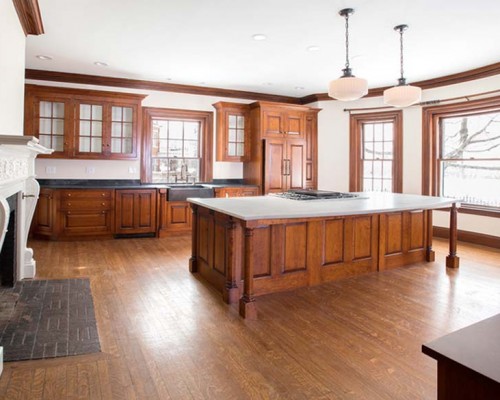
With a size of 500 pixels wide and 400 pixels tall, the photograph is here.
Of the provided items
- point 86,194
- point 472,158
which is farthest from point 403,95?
point 86,194

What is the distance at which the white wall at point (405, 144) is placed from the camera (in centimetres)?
572

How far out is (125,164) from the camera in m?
6.54

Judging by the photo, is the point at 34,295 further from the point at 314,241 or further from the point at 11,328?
the point at 314,241

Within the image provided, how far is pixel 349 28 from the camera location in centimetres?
405

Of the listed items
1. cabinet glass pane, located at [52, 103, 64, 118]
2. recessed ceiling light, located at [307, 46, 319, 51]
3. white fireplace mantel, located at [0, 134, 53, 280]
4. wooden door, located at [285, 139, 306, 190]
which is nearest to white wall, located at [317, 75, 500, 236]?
wooden door, located at [285, 139, 306, 190]

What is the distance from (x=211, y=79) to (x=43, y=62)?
8.16 ft

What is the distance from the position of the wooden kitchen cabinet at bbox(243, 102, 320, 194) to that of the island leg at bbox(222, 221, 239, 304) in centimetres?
368

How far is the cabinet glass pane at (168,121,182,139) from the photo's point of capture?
693 centimetres

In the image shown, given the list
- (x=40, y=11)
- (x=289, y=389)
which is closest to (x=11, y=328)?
(x=289, y=389)

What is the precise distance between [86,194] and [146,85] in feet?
7.00

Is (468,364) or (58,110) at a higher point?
(58,110)

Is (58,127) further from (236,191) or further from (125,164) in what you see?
(236,191)

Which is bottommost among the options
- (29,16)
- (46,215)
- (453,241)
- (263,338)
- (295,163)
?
(263,338)

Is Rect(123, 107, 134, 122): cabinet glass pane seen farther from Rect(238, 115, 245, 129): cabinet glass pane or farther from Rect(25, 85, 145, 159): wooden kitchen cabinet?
Rect(238, 115, 245, 129): cabinet glass pane
